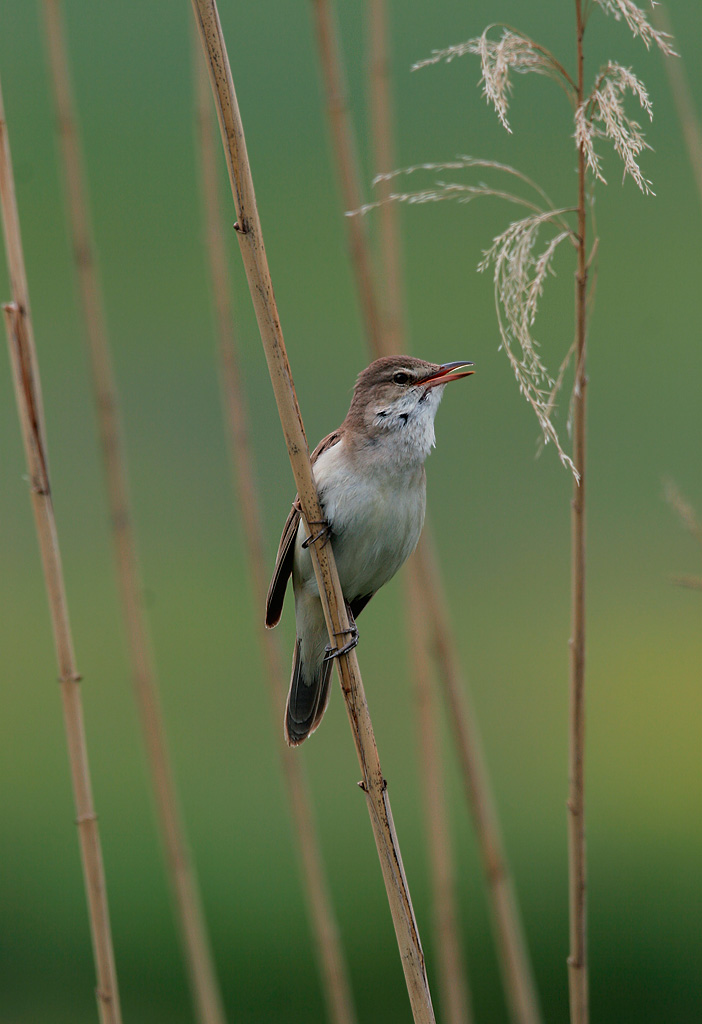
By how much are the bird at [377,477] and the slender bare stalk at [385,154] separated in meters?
0.11

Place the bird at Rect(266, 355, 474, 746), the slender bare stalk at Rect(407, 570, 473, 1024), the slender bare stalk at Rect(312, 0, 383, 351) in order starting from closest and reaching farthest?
the slender bare stalk at Rect(312, 0, 383, 351) → the bird at Rect(266, 355, 474, 746) → the slender bare stalk at Rect(407, 570, 473, 1024)

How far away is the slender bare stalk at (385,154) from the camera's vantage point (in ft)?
6.16

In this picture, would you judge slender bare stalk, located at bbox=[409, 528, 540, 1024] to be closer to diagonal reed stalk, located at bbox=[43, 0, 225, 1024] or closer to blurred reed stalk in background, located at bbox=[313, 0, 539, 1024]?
blurred reed stalk in background, located at bbox=[313, 0, 539, 1024]

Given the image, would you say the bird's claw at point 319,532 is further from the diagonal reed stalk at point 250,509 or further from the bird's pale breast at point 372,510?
the diagonal reed stalk at point 250,509

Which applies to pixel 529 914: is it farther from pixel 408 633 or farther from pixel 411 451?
pixel 411 451

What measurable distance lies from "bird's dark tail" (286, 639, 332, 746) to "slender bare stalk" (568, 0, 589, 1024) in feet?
2.16

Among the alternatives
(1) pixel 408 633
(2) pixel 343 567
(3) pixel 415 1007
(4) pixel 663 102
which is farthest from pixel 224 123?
(4) pixel 663 102

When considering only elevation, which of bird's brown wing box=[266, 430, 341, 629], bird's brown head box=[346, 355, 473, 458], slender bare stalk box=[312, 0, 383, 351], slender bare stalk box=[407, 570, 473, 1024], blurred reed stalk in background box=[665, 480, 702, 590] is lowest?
slender bare stalk box=[407, 570, 473, 1024]

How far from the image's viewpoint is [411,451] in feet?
5.97

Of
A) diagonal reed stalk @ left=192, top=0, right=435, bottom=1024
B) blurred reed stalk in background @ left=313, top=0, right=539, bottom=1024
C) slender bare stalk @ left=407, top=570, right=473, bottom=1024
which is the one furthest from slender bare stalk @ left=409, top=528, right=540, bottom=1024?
diagonal reed stalk @ left=192, top=0, right=435, bottom=1024

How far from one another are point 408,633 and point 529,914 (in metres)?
1.75

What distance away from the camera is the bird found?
1.79 metres

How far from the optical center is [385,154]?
77.0 inches

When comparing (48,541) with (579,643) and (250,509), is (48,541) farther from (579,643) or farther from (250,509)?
(579,643)
